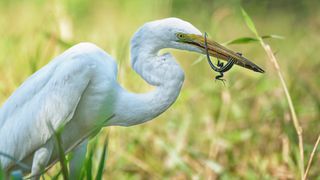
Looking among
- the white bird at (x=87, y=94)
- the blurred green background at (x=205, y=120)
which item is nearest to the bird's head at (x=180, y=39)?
the white bird at (x=87, y=94)

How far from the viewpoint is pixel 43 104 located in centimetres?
373

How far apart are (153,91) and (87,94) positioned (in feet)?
0.91

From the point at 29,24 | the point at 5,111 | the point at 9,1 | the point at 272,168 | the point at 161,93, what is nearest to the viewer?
the point at 161,93

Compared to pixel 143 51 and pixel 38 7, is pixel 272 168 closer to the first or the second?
pixel 143 51

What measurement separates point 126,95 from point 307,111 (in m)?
1.70

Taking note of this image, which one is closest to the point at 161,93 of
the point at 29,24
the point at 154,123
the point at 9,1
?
the point at 154,123

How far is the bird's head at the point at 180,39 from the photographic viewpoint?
3.47m

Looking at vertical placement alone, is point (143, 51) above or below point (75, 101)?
above

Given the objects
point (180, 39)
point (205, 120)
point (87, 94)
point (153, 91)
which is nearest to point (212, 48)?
point (180, 39)

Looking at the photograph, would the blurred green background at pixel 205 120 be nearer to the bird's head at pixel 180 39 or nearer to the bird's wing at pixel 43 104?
the bird's wing at pixel 43 104

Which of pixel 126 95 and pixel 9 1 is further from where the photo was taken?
pixel 9 1

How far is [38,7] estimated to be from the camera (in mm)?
8469

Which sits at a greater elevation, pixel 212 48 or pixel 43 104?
pixel 212 48

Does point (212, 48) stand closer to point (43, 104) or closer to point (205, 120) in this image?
point (43, 104)
